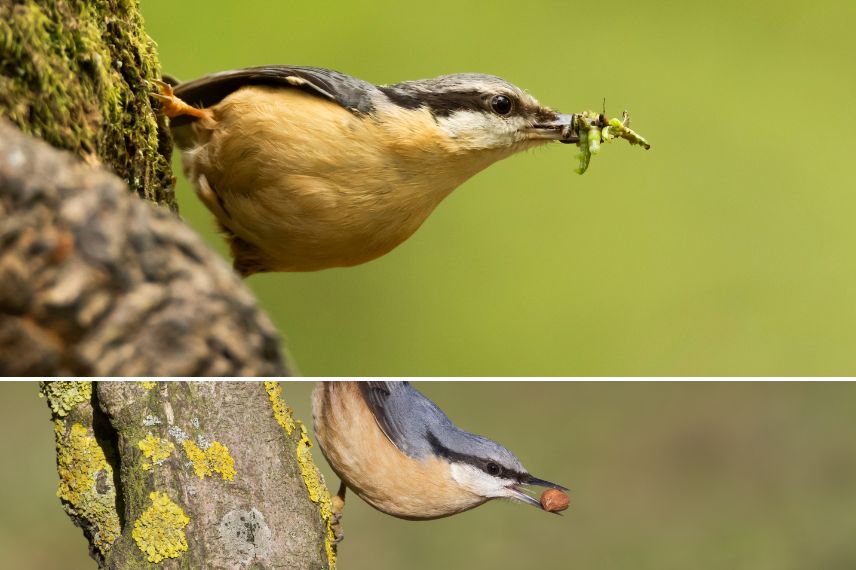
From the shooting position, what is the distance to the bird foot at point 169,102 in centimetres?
231

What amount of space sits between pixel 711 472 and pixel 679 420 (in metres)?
0.16

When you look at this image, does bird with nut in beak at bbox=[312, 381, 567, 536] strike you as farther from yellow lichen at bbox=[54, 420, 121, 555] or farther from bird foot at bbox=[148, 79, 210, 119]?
bird foot at bbox=[148, 79, 210, 119]

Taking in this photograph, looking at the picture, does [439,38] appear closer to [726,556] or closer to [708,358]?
[708,358]

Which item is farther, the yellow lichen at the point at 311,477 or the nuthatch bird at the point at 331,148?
the nuthatch bird at the point at 331,148

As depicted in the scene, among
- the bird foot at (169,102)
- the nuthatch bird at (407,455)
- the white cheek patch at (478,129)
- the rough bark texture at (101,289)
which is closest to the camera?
the rough bark texture at (101,289)

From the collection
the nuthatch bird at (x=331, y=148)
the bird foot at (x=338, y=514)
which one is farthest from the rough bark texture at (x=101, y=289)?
the nuthatch bird at (x=331, y=148)

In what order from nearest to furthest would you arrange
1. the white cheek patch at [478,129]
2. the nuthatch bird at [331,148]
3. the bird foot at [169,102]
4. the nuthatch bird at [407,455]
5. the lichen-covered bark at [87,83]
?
the lichen-covered bark at [87,83]
the nuthatch bird at [407,455]
the bird foot at [169,102]
the nuthatch bird at [331,148]
the white cheek patch at [478,129]

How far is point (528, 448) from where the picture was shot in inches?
71.4

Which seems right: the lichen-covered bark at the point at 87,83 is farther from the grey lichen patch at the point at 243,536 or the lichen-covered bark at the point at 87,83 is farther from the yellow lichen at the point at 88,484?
the grey lichen patch at the point at 243,536

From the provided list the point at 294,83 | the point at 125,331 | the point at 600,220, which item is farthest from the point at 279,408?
the point at 600,220

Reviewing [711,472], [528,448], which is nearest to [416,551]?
[528,448]

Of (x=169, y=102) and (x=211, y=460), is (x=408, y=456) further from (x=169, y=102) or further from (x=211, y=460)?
(x=169, y=102)

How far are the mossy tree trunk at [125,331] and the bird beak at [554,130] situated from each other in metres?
1.21

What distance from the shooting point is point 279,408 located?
1471 mm
